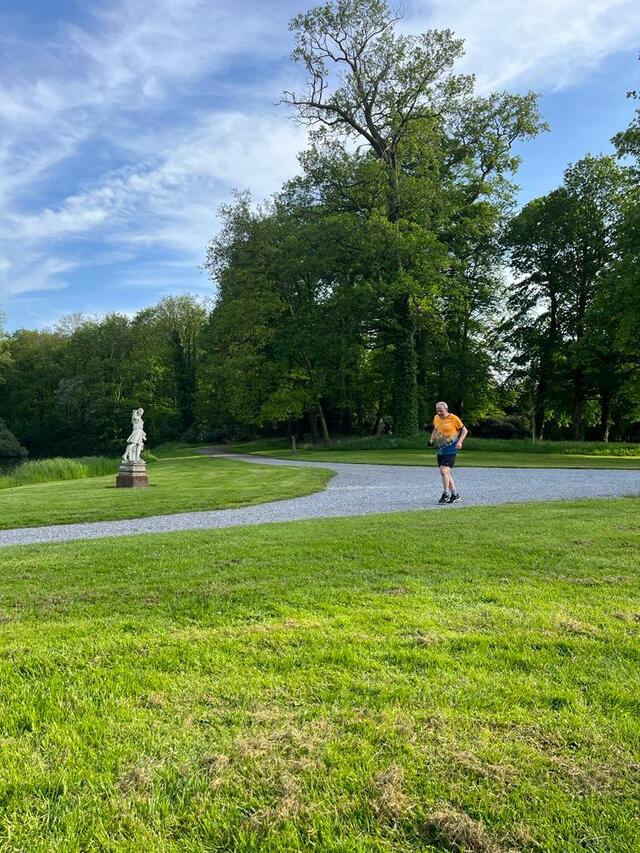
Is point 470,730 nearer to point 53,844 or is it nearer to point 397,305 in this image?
point 53,844

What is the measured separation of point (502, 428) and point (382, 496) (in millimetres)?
31409

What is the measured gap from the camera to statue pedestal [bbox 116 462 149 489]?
49.1 feet

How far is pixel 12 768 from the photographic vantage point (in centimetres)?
219

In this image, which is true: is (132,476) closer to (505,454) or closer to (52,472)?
(52,472)

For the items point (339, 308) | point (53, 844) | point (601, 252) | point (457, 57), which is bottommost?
point (53, 844)

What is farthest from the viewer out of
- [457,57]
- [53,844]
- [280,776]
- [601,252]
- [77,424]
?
[77,424]

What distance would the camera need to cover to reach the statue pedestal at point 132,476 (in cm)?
1495

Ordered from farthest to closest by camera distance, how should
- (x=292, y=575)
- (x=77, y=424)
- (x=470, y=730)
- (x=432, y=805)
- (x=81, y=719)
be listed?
(x=77, y=424) < (x=292, y=575) < (x=81, y=719) < (x=470, y=730) < (x=432, y=805)

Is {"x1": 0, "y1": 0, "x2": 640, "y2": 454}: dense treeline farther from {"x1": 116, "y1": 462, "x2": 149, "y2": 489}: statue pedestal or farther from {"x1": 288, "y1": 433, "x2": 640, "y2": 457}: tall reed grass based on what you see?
{"x1": 116, "y1": 462, "x2": 149, "y2": 489}: statue pedestal

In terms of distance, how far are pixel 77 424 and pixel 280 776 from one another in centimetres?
5736

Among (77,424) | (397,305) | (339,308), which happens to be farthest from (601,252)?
(77,424)

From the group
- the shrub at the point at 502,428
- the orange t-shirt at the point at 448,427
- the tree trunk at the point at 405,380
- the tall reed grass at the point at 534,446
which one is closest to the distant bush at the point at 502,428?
the shrub at the point at 502,428

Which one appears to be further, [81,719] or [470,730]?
[81,719]

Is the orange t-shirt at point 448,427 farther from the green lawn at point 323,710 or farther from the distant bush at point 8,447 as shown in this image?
the distant bush at point 8,447
